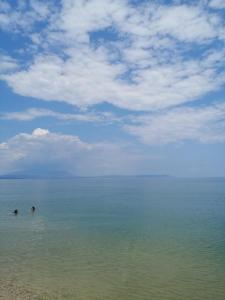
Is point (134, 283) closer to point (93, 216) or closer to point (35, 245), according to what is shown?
point (35, 245)

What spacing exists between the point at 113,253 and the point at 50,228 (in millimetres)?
22395

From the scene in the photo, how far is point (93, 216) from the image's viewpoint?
7738cm

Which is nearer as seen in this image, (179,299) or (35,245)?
(179,299)

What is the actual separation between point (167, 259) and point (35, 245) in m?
18.2

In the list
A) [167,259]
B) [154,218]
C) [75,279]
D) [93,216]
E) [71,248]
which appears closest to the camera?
[75,279]

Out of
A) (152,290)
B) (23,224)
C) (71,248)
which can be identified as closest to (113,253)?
(71,248)

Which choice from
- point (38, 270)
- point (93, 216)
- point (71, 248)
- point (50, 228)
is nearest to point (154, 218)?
point (93, 216)

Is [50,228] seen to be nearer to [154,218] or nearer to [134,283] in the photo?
[154,218]

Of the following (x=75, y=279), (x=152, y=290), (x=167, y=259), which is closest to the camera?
(x=152, y=290)

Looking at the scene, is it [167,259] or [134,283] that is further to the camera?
[167,259]

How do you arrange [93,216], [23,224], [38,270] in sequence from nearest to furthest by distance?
1. [38,270]
2. [23,224]
3. [93,216]

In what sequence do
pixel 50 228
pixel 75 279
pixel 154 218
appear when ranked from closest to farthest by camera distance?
pixel 75 279, pixel 50 228, pixel 154 218

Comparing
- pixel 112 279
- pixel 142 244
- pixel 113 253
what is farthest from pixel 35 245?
pixel 112 279

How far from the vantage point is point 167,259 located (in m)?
38.8
